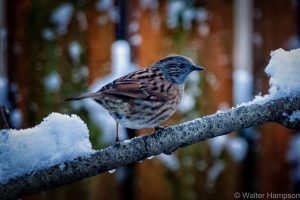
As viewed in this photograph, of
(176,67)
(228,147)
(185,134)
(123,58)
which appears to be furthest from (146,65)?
(185,134)

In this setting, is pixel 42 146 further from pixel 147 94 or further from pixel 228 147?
pixel 228 147

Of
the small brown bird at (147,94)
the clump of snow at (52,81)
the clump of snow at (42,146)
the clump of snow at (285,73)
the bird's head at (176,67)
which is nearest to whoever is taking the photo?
the clump of snow at (42,146)

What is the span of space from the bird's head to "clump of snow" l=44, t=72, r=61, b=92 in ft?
1.35

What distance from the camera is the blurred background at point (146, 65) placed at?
217 cm

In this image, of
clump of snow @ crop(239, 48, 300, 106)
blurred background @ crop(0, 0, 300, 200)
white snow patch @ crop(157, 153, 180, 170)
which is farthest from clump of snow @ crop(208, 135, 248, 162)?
clump of snow @ crop(239, 48, 300, 106)

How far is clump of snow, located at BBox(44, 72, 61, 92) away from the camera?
2.16m

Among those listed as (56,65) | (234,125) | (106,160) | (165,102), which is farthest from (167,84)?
(106,160)

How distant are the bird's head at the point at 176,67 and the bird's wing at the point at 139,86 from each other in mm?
36

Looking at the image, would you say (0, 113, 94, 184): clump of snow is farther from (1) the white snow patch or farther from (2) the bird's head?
(1) the white snow patch

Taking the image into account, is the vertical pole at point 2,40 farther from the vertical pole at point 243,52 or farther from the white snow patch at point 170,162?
the vertical pole at point 243,52

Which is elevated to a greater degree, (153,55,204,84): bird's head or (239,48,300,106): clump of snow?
(239,48,300,106): clump of snow

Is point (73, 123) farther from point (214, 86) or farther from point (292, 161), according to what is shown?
point (292, 161)

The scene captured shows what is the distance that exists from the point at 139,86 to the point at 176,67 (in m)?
0.21

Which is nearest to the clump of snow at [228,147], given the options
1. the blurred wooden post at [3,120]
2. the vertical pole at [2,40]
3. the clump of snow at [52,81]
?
the clump of snow at [52,81]
